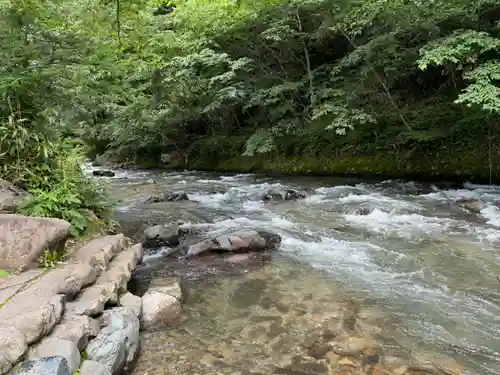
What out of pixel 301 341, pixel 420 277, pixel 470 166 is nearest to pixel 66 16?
pixel 301 341

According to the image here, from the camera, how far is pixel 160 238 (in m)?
8.09

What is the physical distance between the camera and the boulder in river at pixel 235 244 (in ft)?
24.7

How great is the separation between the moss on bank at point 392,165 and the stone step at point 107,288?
1066 cm

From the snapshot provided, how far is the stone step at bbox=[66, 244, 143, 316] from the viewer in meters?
4.46

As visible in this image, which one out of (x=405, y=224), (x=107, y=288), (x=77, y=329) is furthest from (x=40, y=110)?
(x=405, y=224)

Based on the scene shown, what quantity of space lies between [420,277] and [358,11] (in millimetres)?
9040

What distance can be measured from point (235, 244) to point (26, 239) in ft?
11.6

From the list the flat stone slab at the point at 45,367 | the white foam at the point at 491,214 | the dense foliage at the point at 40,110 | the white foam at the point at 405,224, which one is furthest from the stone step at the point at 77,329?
the white foam at the point at 491,214

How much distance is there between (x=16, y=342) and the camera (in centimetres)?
342

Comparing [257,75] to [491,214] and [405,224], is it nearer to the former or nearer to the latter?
[405,224]

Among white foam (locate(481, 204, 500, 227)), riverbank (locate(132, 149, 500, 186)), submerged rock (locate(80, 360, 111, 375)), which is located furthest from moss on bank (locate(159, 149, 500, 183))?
submerged rock (locate(80, 360, 111, 375))

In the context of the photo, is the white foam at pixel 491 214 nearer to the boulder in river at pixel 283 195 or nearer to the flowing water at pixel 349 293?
the flowing water at pixel 349 293

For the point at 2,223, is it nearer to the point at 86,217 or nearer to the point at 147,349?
the point at 86,217

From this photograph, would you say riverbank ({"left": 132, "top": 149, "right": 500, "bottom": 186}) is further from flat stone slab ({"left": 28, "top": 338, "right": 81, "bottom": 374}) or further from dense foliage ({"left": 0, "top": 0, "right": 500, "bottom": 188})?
flat stone slab ({"left": 28, "top": 338, "right": 81, "bottom": 374})
